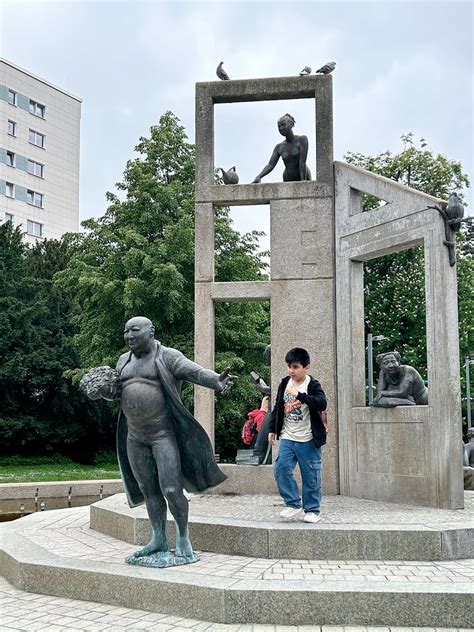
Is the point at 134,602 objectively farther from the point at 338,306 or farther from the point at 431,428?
the point at 338,306

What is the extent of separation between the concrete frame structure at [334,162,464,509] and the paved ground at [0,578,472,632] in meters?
3.50

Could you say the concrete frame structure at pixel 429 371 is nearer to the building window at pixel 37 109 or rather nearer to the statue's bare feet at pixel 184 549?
the statue's bare feet at pixel 184 549

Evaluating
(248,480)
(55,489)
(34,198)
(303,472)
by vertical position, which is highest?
(34,198)

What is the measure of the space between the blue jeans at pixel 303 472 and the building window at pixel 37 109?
148 ft

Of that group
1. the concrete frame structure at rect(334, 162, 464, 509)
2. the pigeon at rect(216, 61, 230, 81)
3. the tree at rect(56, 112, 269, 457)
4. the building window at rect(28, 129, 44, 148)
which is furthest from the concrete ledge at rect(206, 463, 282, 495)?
the building window at rect(28, 129, 44, 148)

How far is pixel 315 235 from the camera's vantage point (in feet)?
34.0

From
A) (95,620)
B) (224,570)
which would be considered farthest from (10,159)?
(95,620)

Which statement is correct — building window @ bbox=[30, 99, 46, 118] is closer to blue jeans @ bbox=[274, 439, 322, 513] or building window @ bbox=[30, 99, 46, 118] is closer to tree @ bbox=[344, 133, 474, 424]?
tree @ bbox=[344, 133, 474, 424]

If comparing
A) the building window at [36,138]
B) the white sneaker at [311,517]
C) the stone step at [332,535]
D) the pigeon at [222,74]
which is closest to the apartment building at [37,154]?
the building window at [36,138]

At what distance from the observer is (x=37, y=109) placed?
48.5m

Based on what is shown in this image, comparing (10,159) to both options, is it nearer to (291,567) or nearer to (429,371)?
(429,371)

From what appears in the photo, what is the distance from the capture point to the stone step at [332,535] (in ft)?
20.9

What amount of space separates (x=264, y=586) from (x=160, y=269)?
59.7 ft

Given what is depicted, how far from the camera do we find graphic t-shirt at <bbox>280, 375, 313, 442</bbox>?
7.27 m
